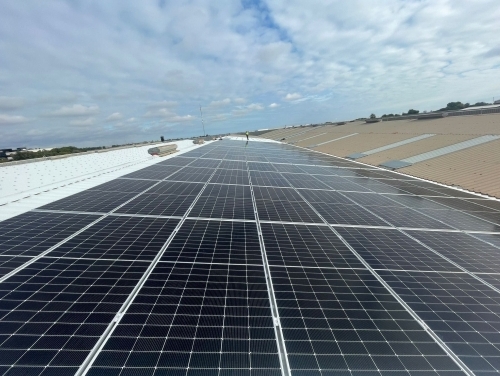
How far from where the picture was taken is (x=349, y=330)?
4773 mm

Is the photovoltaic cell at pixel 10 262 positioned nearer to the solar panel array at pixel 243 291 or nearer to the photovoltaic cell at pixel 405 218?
the solar panel array at pixel 243 291

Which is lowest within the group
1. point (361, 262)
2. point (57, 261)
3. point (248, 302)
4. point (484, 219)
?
point (484, 219)

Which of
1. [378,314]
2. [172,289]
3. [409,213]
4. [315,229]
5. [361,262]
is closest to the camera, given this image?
[378,314]

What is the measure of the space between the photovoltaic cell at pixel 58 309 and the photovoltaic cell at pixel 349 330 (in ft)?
12.3

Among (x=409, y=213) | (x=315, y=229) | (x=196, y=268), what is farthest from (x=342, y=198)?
(x=196, y=268)

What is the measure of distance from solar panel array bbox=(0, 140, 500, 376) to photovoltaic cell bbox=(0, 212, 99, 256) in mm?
68

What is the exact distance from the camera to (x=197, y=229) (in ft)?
29.0

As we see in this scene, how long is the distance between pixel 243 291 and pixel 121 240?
4796 mm

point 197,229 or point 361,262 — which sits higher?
point 197,229

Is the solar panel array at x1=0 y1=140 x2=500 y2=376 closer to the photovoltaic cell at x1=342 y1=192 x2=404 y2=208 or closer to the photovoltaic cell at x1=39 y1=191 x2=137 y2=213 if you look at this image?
A: the photovoltaic cell at x1=39 y1=191 x2=137 y2=213

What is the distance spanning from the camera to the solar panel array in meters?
4.09

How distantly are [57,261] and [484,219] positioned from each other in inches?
688

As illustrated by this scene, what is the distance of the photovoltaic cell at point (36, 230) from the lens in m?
7.07

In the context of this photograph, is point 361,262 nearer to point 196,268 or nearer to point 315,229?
point 315,229
